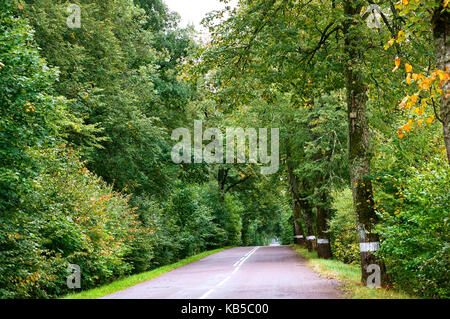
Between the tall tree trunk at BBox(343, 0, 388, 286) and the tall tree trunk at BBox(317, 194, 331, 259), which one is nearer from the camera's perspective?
the tall tree trunk at BBox(343, 0, 388, 286)

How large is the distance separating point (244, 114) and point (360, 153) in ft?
42.2

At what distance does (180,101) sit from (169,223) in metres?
7.99

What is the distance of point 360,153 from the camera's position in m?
11.3

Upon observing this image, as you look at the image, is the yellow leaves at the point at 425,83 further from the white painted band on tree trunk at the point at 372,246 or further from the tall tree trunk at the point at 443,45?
the white painted band on tree trunk at the point at 372,246

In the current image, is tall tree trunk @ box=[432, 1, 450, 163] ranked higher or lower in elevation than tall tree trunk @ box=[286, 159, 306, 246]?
higher

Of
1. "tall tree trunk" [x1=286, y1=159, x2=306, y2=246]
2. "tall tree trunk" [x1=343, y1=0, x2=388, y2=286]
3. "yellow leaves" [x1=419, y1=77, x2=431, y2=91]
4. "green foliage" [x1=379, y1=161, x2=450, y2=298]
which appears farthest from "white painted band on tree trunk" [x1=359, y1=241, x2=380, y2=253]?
"tall tree trunk" [x1=286, y1=159, x2=306, y2=246]

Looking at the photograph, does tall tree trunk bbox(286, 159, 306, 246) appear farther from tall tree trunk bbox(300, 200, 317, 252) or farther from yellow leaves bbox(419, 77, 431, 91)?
yellow leaves bbox(419, 77, 431, 91)

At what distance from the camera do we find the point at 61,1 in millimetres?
17750

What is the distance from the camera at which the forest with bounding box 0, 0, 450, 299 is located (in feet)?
29.0

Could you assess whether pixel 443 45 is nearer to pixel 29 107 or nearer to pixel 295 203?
pixel 29 107

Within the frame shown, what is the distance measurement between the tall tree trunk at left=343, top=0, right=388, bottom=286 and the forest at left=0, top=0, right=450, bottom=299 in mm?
41

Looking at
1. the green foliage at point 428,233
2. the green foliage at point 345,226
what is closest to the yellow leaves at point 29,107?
the green foliage at point 428,233
